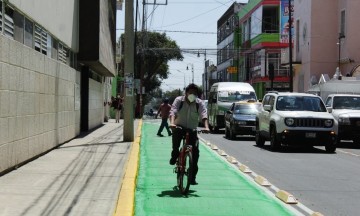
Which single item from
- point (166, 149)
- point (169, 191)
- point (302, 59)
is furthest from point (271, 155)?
point (302, 59)

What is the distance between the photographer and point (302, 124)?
17609mm

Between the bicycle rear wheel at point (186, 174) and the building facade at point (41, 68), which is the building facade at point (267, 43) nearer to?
the building facade at point (41, 68)

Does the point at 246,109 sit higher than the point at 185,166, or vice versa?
the point at 246,109

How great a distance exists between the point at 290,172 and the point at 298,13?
3436cm

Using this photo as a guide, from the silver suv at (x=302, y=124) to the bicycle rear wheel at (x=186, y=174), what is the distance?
29.4 ft

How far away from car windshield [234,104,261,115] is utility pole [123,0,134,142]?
6.40 meters

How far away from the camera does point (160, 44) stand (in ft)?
249

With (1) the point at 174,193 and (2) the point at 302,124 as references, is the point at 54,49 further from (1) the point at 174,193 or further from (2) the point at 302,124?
(1) the point at 174,193

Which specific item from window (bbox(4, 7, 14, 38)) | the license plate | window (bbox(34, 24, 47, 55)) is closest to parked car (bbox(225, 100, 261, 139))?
the license plate

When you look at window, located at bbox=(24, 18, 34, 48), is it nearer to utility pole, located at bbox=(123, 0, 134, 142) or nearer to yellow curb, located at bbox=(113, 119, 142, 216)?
yellow curb, located at bbox=(113, 119, 142, 216)

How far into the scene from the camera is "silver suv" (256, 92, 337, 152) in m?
17.5

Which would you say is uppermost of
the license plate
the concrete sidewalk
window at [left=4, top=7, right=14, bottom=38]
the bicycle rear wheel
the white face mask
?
window at [left=4, top=7, right=14, bottom=38]

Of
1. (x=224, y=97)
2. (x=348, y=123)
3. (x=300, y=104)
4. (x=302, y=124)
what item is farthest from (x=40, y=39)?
(x=224, y=97)

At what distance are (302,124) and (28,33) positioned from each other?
355 inches
